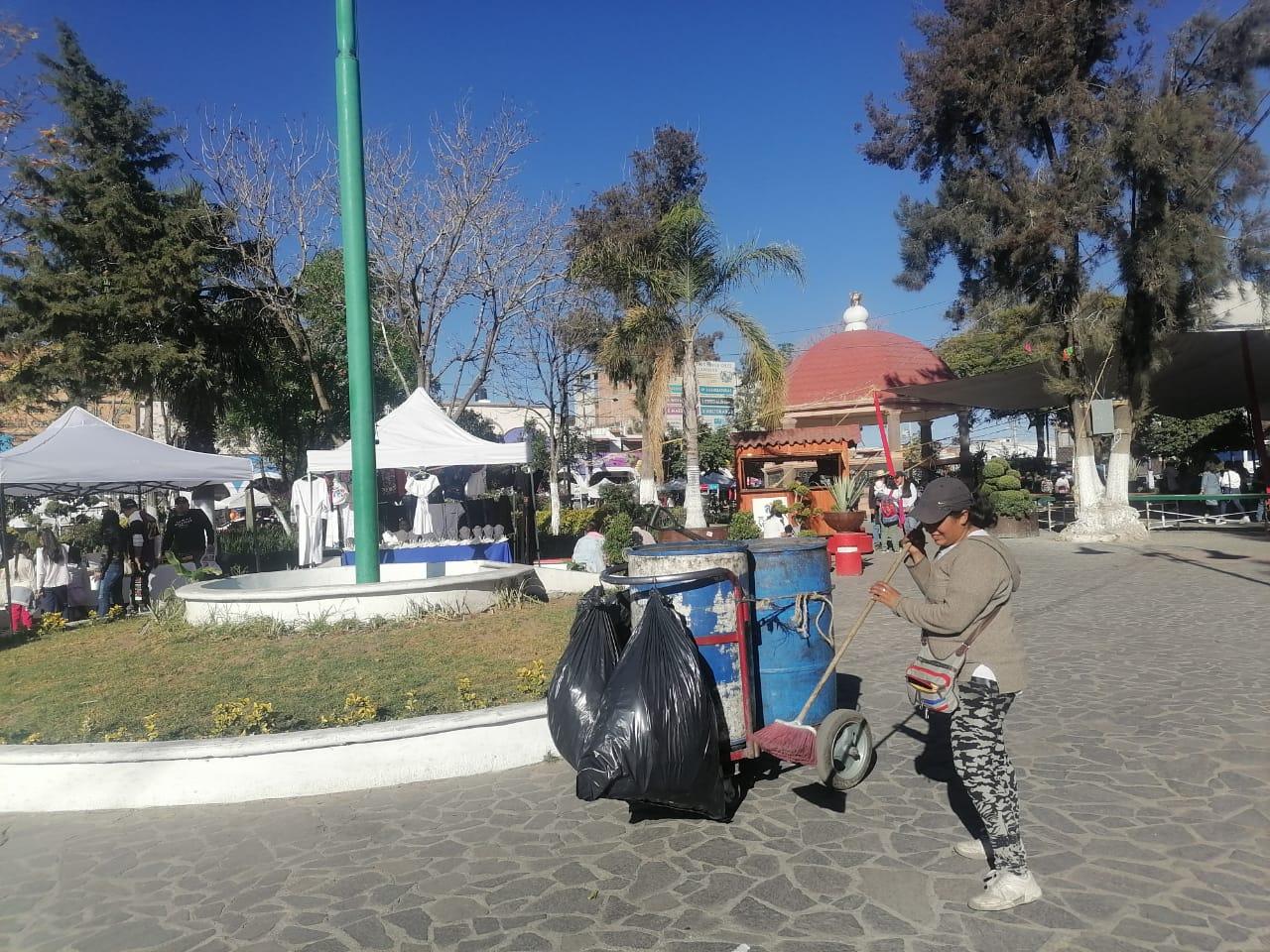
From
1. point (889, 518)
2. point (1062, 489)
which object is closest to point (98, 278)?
point (889, 518)

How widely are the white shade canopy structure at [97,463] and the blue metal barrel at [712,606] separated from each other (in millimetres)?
10043

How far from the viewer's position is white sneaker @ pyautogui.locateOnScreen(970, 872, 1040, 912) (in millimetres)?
3402

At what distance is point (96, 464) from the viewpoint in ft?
39.6

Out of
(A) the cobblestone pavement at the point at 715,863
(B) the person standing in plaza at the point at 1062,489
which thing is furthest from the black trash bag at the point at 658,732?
(B) the person standing in plaza at the point at 1062,489

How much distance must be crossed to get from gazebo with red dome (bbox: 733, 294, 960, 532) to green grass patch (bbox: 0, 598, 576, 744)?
1248 cm

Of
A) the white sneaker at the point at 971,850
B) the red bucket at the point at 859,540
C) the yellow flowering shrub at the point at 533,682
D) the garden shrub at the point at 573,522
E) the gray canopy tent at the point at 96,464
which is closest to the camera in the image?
the white sneaker at the point at 971,850

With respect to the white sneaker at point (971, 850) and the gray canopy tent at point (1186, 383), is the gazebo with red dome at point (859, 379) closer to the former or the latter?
the gray canopy tent at point (1186, 383)

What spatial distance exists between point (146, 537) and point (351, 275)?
5.63m

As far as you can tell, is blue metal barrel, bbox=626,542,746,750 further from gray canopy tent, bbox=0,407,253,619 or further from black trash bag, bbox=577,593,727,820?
gray canopy tent, bbox=0,407,253,619

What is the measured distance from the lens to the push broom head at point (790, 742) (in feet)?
14.5

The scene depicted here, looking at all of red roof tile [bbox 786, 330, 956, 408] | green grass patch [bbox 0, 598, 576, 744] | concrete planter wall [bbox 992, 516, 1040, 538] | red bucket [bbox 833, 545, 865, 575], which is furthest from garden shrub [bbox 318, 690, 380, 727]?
red roof tile [bbox 786, 330, 956, 408]

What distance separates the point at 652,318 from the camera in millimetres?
17484

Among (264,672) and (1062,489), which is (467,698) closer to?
(264,672)

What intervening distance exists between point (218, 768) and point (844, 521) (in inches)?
515
